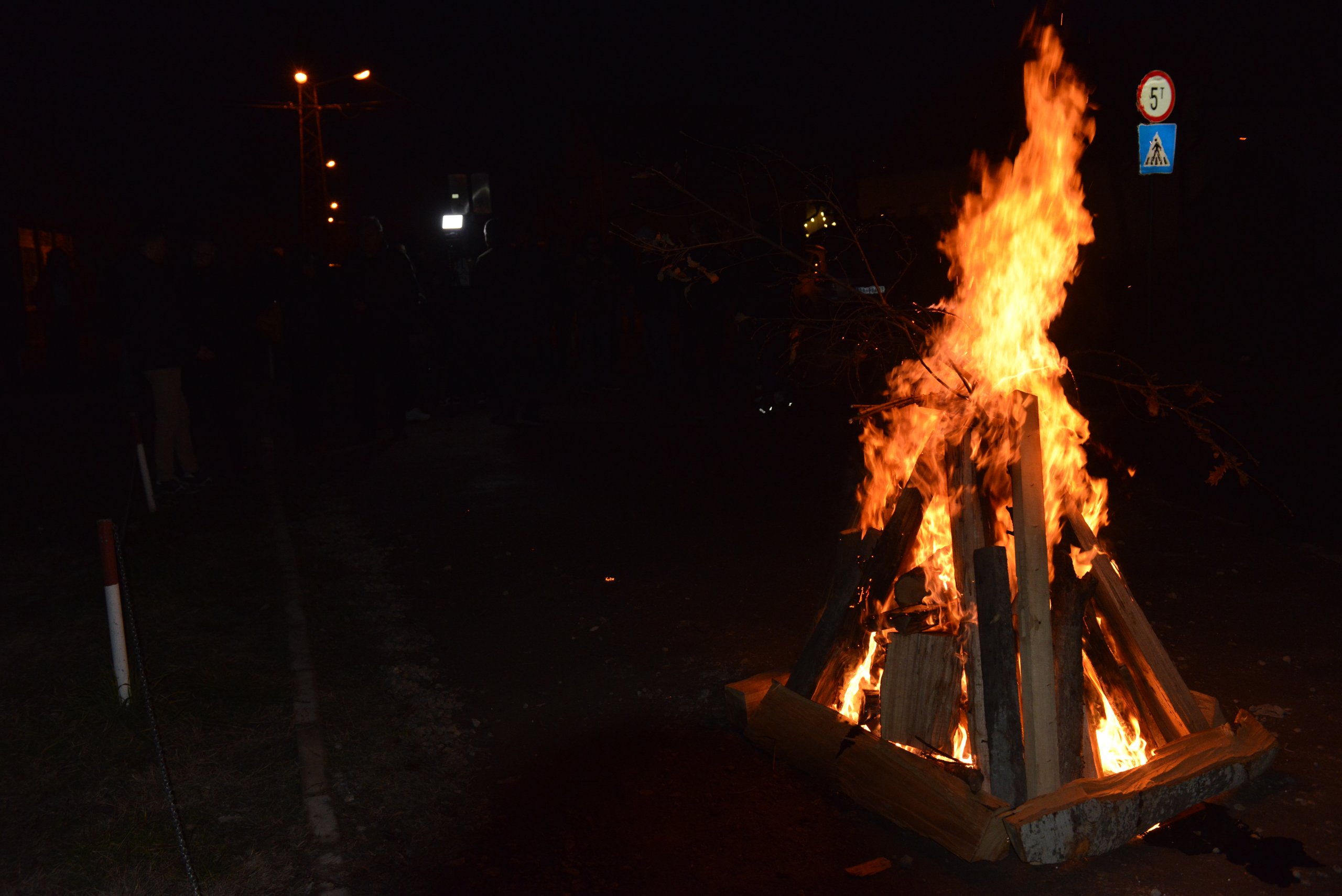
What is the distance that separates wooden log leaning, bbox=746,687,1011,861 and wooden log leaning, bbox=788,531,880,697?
108 mm

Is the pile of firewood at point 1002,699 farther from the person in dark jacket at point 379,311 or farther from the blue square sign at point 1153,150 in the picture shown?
the blue square sign at point 1153,150

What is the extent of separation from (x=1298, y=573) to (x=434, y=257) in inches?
453

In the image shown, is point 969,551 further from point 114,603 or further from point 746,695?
point 114,603

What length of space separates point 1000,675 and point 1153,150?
47.3 ft

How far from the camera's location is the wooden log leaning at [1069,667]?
148 inches

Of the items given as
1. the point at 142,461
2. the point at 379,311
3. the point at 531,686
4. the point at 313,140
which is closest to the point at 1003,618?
the point at 531,686

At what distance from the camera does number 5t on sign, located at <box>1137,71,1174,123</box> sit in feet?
52.4

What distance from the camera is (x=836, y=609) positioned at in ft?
14.3

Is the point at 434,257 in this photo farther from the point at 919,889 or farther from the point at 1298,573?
the point at 919,889

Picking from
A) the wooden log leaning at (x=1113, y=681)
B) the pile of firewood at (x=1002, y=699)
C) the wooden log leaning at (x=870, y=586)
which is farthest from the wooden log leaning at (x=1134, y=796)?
the wooden log leaning at (x=870, y=586)

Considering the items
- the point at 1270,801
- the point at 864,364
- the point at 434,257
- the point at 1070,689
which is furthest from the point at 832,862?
the point at 434,257

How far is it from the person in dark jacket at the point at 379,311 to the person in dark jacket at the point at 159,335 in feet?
7.03

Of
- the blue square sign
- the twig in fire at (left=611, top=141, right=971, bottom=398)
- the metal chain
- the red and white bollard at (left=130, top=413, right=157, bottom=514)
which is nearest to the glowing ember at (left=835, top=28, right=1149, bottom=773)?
the twig in fire at (left=611, top=141, right=971, bottom=398)

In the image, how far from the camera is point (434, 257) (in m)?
15.0
